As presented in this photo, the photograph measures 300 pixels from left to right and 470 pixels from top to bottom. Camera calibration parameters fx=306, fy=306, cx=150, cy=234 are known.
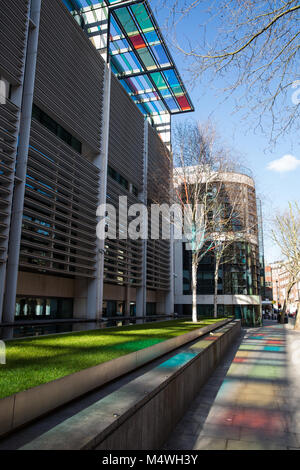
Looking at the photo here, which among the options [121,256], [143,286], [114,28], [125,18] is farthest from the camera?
[143,286]

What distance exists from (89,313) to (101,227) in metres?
5.39

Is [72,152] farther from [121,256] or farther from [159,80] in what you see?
[159,80]

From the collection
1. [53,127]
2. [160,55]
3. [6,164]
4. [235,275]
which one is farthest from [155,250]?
[6,164]

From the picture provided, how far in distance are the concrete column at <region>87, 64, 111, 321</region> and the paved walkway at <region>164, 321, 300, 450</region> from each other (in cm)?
1165

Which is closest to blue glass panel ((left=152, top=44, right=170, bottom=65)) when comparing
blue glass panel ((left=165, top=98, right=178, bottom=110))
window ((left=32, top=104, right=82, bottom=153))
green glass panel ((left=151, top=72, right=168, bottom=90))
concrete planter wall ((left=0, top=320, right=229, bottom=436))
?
green glass panel ((left=151, top=72, right=168, bottom=90))

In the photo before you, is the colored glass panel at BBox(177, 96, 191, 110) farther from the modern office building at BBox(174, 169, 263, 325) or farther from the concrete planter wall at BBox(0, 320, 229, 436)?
the concrete planter wall at BBox(0, 320, 229, 436)

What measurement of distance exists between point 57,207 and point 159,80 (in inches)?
771

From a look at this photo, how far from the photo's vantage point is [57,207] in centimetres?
1639

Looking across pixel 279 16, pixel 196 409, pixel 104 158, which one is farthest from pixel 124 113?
pixel 196 409

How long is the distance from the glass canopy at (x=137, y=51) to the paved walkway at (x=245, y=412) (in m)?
16.4

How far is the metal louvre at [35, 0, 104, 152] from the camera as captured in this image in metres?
15.5
